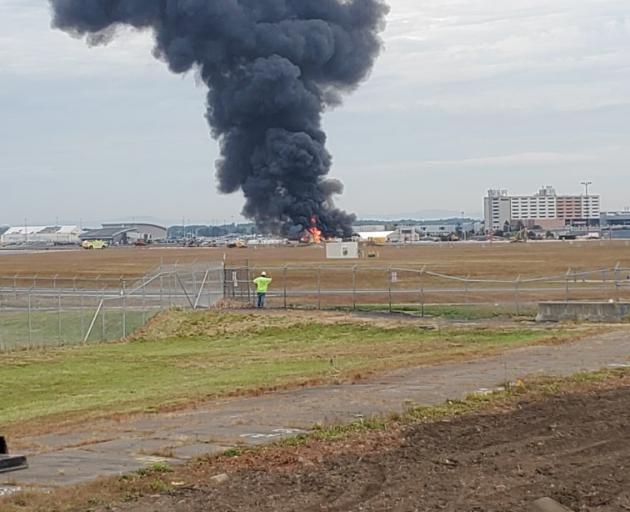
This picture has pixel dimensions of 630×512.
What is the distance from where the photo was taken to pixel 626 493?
966cm

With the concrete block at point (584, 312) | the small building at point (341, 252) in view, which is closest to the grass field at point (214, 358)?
the concrete block at point (584, 312)

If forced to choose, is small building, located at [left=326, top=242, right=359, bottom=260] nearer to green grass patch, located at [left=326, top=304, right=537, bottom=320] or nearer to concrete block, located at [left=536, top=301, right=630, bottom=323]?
green grass patch, located at [left=326, top=304, right=537, bottom=320]

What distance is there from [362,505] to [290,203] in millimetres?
119431

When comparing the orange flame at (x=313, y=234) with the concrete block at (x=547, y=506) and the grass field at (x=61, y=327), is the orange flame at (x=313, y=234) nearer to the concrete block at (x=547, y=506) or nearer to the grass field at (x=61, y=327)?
the grass field at (x=61, y=327)

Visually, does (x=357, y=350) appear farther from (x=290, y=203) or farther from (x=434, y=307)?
(x=290, y=203)

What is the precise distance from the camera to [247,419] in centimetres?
1500

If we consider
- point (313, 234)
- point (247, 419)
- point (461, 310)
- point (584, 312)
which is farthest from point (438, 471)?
point (313, 234)

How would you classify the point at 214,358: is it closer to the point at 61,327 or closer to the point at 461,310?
the point at 61,327

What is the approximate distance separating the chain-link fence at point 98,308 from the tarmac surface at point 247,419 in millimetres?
19500

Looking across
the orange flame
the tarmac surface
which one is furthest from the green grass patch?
the orange flame

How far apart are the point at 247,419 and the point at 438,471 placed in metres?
4.81

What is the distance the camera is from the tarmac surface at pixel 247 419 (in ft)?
38.6

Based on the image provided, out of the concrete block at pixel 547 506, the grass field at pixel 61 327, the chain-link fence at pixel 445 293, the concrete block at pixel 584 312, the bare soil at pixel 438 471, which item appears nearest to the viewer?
the concrete block at pixel 547 506

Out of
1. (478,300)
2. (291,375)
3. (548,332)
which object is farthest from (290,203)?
(291,375)
